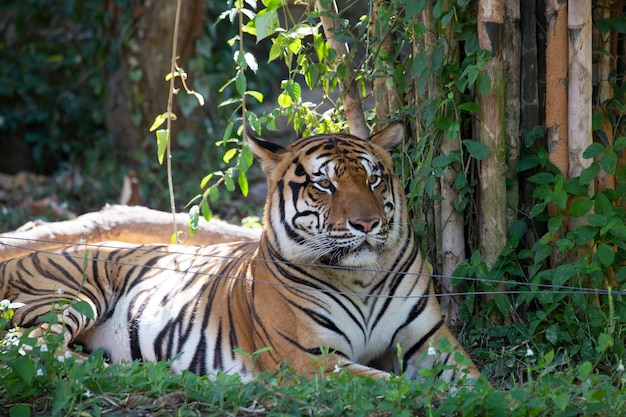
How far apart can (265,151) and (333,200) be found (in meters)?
0.48

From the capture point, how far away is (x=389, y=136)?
4.44m

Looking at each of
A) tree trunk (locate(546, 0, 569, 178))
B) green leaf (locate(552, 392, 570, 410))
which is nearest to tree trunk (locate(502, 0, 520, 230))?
tree trunk (locate(546, 0, 569, 178))

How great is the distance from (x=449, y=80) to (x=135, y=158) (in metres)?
6.35

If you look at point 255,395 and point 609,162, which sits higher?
point 609,162

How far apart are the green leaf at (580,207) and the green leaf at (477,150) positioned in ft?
1.52

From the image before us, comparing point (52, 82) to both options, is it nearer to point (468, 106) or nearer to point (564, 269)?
point (468, 106)

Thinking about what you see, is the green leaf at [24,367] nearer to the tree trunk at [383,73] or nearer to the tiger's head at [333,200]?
the tiger's head at [333,200]

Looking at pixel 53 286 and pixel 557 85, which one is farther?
pixel 53 286

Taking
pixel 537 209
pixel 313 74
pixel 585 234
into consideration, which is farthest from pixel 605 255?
pixel 313 74

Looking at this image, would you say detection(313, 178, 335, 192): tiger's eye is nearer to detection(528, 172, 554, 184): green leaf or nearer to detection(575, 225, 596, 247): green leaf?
detection(528, 172, 554, 184): green leaf

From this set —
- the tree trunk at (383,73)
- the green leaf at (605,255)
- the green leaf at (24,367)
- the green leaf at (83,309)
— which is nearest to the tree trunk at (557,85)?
the green leaf at (605,255)

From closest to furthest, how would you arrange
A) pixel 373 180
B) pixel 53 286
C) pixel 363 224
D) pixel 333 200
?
pixel 363 224
pixel 333 200
pixel 373 180
pixel 53 286

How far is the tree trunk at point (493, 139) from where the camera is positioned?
14.0ft

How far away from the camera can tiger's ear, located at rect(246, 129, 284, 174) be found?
14.2ft
